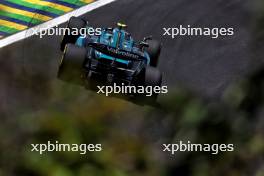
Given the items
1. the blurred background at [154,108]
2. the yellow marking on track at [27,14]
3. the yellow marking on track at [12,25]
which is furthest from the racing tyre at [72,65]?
the yellow marking on track at [27,14]

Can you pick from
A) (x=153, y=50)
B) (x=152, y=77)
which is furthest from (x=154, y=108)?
(x=153, y=50)

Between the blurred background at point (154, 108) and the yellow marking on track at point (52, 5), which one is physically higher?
the yellow marking on track at point (52, 5)

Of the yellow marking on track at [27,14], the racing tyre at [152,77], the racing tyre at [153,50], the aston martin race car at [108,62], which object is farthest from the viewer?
the yellow marking on track at [27,14]

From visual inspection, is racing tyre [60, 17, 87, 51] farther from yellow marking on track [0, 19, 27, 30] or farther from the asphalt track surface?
yellow marking on track [0, 19, 27, 30]

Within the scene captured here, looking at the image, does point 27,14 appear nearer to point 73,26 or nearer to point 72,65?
point 73,26

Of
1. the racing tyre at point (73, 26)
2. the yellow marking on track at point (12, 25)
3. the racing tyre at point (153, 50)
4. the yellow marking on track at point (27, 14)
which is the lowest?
the racing tyre at point (153, 50)

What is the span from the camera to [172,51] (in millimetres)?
16625

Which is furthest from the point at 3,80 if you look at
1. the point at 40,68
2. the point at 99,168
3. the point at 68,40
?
the point at 99,168

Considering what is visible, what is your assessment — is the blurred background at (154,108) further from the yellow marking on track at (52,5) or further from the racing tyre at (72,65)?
the yellow marking on track at (52,5)

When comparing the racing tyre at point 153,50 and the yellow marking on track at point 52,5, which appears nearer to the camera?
the racing tyre at point 153,50

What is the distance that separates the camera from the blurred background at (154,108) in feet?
38.8

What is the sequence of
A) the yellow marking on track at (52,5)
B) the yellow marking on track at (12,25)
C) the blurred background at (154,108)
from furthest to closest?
the yellow marking on track at (52,5), the yellow marking on track at (12,25), the blurred background at (154,108)

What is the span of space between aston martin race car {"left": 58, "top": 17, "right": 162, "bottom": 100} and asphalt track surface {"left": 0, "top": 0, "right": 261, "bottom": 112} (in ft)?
3.09

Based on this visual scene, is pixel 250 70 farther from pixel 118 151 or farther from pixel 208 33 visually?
pixel 118 151
